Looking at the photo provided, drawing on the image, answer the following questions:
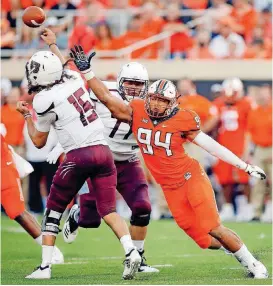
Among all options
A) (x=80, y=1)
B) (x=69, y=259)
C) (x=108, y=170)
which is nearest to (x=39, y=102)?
(x=108, y=170)

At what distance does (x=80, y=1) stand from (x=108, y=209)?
356 inches

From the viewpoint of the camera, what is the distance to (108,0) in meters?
16.5

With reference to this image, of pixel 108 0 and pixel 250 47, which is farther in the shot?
pixel 108 0

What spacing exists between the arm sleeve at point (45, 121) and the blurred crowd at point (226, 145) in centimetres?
540

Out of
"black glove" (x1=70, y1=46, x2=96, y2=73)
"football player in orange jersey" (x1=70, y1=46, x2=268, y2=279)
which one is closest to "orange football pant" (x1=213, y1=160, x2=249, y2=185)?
"football player in orange jersey" (x1=70, y1=46, x2=268, y2=279)

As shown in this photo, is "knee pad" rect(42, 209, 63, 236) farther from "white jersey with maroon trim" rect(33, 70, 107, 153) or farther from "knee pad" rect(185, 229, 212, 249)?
"knee pad" rect(185, 229, 212, 249)

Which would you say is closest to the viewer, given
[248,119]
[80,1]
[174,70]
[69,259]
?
[69,259]

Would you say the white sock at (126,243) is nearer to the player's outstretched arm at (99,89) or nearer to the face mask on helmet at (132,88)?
the player's outstretched arm at (99,89)

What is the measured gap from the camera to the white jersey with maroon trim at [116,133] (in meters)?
8.27

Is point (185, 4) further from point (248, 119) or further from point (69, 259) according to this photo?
point (69, 259)

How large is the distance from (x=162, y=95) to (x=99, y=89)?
459 mm

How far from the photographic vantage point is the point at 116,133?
327 inches

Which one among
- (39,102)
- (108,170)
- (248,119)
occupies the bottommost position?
(248,119)

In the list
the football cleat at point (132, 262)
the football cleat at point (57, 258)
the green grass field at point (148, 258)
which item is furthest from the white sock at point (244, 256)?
the football cleat at point (57, 258)
